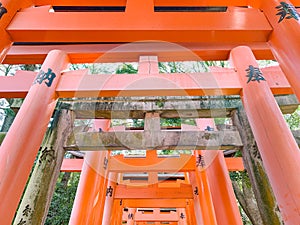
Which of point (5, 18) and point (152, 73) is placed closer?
point (5, 18)

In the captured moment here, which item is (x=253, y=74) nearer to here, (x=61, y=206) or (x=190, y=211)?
(x=190, y=211)

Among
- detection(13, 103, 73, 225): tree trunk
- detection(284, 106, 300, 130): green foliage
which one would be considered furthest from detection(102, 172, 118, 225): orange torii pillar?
detection(284, 106, 300, 130): green foliage

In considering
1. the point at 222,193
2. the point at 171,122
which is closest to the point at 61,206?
the point at 171,122

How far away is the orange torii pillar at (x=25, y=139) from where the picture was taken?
149 centimetres

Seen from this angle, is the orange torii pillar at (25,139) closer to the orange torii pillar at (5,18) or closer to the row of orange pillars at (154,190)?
the orange torii pillar at (5,18)

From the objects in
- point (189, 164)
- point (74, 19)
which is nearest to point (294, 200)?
point (74, 19)

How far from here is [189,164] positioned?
469 centimetres

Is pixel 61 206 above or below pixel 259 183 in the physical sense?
above

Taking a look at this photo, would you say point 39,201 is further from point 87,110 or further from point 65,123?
point 87,110

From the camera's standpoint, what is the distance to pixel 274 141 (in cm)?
169

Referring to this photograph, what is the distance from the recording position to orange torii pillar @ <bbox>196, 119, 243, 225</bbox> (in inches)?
119

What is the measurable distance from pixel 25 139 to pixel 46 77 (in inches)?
27.2

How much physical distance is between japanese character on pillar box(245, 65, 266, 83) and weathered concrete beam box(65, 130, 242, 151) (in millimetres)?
1009

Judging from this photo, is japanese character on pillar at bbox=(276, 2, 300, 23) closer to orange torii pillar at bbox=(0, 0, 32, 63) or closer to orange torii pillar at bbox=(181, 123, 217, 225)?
orange torii pillar at bbox=(0, 0, 32, 63)
